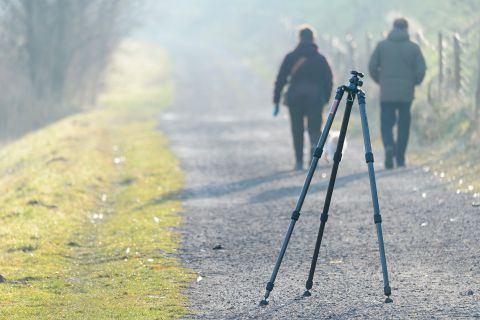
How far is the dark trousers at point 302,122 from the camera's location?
1802 cm

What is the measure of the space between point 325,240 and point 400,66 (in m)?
6.28

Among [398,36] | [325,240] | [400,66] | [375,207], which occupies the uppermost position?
[398,36]

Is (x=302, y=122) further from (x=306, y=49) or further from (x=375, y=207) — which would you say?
(x=375, y=207)

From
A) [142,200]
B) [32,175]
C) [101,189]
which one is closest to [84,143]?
[32,175]

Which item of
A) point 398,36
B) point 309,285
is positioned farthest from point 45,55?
point 309,285

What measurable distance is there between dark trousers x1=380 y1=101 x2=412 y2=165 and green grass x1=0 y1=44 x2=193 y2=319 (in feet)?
10.5

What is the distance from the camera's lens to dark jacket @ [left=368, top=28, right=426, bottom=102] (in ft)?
57.5

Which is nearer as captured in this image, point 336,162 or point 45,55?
point 336,162

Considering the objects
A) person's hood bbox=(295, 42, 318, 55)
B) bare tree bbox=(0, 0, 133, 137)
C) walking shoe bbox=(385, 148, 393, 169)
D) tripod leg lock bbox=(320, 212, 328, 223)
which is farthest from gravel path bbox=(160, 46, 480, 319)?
bare tree bbox=(0, 0, 133, 137)

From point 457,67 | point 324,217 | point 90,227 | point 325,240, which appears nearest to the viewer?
point 324,217

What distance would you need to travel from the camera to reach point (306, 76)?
704 inches

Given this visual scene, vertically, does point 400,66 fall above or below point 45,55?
below

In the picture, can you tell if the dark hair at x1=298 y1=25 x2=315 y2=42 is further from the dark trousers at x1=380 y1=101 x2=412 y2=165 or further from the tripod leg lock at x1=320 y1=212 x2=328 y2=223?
the tripod leg lock at x1=320 y1=212 x2=328 y2=223

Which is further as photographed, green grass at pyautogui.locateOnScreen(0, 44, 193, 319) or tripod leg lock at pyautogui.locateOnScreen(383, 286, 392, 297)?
green grass at pyautogui.locateOnScreen(0, 44, 193, 319)
